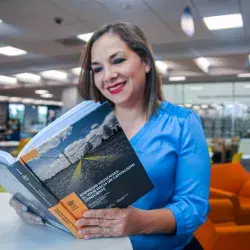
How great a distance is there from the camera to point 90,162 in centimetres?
77

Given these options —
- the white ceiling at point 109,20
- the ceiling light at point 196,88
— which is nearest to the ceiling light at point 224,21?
the white ceiling at point 109,20

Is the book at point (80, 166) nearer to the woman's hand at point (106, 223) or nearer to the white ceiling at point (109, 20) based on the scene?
the woman's hand at point (106, 223)

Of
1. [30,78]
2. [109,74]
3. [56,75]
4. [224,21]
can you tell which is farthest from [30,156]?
[30,78]

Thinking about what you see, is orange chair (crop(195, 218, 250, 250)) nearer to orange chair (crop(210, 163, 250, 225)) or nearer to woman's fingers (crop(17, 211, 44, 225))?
orange chair (crop(210, 163, 250, 225))

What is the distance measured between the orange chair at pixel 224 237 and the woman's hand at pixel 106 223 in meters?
1.63

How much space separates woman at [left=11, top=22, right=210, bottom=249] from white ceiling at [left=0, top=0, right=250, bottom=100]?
414cm

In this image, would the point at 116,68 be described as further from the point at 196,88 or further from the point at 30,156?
the point at 196,88

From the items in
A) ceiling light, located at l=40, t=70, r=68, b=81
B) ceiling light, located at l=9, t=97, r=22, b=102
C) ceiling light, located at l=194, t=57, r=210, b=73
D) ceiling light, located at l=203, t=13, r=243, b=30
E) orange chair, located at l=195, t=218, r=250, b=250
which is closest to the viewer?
orange chair, located at l=195, t=218, r=250, b=250

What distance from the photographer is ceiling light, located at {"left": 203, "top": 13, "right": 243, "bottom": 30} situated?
19.5 ft

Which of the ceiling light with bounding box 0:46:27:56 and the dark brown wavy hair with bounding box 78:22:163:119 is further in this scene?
the ceiling light with bounding box 0:46:27:56

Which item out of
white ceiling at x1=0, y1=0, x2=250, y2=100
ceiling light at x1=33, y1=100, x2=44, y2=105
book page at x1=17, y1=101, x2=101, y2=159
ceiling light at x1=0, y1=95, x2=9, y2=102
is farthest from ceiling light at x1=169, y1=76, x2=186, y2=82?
ceiling light at x1=33, y1=100, x2=44, y2=105

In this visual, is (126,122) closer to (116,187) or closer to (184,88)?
(116,187)

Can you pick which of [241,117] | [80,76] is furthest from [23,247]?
[241,117]

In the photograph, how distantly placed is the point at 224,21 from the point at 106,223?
6.11 m
